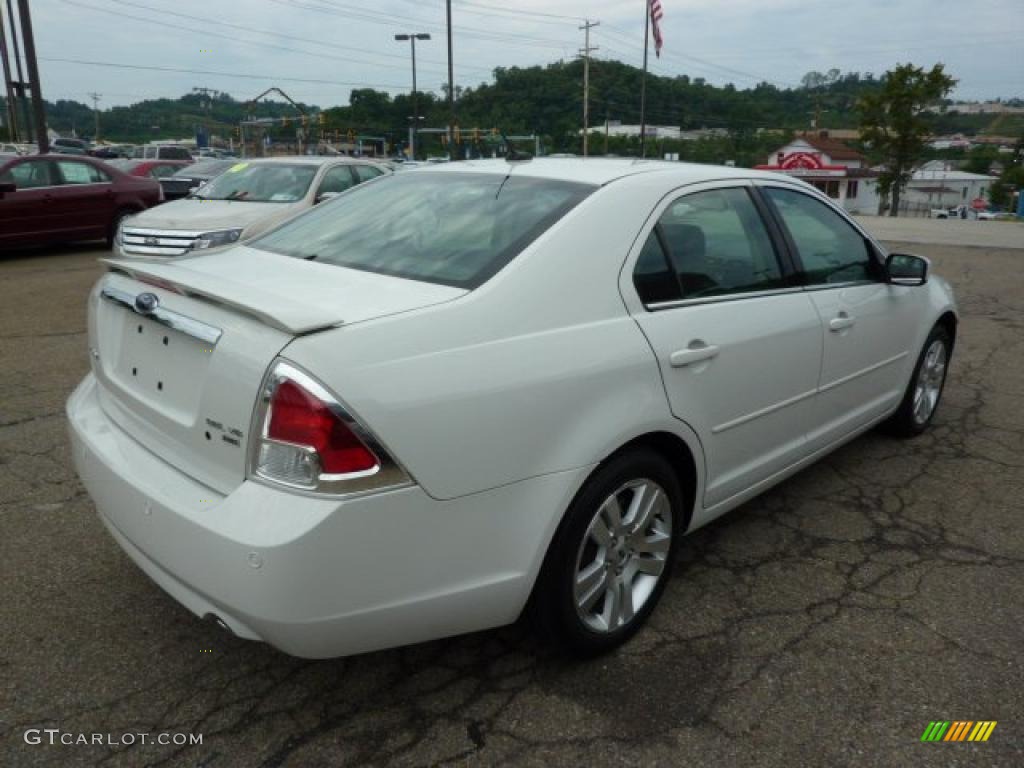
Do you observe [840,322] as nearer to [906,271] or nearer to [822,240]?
[822,240]

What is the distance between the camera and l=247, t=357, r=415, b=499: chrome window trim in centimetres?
187

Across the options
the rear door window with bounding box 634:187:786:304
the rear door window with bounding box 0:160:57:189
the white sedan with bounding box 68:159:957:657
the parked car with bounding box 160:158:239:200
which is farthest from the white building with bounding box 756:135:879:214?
the white sedan with bounding box 68:159:957:657

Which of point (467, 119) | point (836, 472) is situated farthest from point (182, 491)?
point (467, 119)

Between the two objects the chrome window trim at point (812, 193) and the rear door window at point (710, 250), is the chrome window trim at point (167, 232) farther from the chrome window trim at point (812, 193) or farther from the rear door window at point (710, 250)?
the rear door window at point (710, 250)

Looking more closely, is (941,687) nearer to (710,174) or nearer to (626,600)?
(626,600)

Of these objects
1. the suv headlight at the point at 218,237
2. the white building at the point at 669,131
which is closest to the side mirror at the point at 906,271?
the suv headlight at the point at 218,237

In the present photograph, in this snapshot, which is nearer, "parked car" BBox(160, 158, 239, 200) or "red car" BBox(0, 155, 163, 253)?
"red car" BBox(0, 155, 163, 253)

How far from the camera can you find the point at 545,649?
8.59 feet

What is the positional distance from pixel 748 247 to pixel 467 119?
6399 centimetres

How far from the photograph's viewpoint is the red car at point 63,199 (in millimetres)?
11117

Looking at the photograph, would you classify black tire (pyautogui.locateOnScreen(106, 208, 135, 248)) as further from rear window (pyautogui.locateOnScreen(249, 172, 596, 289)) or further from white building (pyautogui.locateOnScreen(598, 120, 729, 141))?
white building (pyautogui.locateOnScreen(598, 120, 729, 141))

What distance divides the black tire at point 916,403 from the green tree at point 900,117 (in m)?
37.9

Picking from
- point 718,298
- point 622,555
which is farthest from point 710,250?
point 622,555

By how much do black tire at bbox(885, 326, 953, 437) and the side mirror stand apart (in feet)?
1.98
